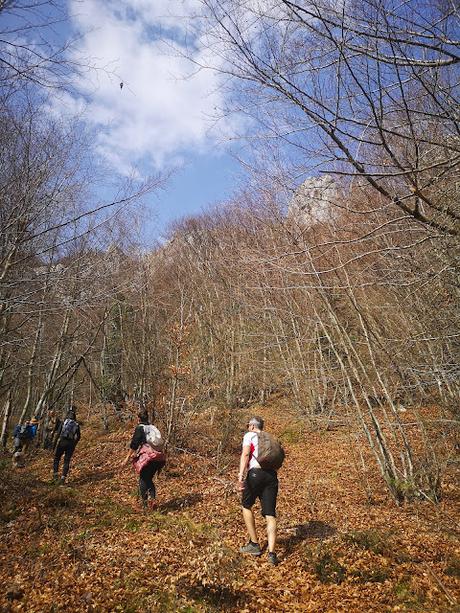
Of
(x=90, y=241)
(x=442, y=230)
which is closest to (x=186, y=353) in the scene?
(x=90, y=241)

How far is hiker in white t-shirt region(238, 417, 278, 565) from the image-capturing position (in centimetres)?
437

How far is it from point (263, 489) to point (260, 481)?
4.5 inches

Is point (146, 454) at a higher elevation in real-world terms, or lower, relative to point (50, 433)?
higher

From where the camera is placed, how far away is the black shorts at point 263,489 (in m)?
4.40

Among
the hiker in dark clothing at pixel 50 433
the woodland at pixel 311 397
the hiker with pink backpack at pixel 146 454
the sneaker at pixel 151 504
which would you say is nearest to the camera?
the woodland at pixel 311 397

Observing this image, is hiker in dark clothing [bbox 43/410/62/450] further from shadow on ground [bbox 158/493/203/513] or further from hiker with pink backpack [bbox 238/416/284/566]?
hiker with pink backpack [bbox 238/416/284/566]

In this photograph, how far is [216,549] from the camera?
4.27 meters

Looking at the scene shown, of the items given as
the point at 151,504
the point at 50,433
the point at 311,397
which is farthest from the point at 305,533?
the point at 50,433

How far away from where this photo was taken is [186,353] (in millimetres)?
10844

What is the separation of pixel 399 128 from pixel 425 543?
4.78m

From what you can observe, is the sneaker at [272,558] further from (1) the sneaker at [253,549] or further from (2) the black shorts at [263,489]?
(2) the black shorts at [263,489]

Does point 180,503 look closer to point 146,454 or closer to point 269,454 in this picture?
point 146,454

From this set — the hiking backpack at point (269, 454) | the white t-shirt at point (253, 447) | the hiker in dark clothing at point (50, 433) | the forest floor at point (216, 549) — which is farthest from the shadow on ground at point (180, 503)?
the hiker in dark clothing at point (50, 433)

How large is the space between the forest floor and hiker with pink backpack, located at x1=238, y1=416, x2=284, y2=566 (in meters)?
0.26
